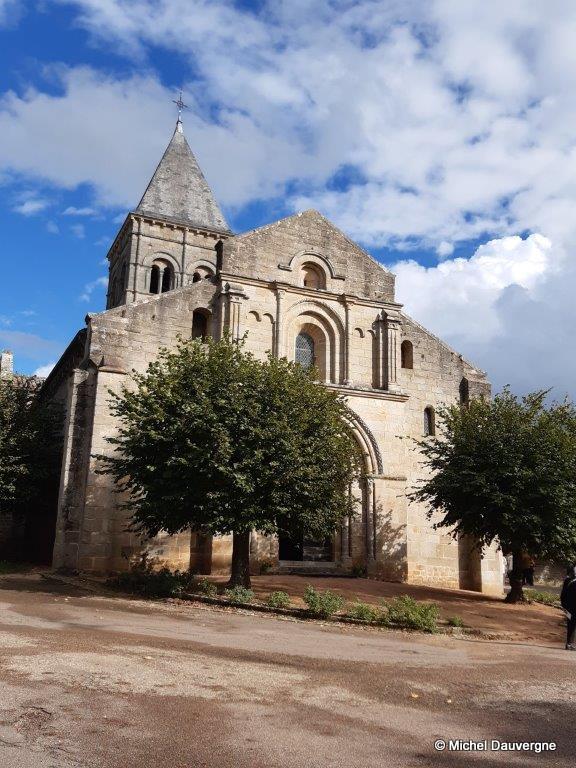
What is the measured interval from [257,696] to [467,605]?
12965 millimetres

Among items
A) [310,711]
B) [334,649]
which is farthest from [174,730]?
[334,649]

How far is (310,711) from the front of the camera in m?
7.28

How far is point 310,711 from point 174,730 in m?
1.65

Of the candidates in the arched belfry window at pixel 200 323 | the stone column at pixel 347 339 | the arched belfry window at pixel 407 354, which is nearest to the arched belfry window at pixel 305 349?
the stone column at pixel 347 339

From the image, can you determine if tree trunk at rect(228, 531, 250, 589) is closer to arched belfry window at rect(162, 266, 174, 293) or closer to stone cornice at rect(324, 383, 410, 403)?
stone cornice at rect(324, 383, 410, 403)

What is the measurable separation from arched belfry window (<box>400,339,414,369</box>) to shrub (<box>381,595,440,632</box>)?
493 inches

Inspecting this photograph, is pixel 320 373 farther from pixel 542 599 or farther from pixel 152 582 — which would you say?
pixel 542 599

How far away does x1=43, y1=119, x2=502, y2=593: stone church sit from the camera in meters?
20.5

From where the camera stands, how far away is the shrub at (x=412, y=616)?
46.9ft

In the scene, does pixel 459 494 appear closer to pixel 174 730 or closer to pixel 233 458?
pixel 233 458

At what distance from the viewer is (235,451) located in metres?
16.6

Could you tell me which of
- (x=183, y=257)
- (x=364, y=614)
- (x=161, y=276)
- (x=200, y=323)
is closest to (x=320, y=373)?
(x=200, y=323)

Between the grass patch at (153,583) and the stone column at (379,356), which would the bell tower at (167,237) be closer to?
the stone column at (379,356)

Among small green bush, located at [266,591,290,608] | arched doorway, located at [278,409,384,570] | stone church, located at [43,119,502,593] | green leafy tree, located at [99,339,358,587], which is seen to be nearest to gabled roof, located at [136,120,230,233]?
stone church, located at [43,119,502,593]
